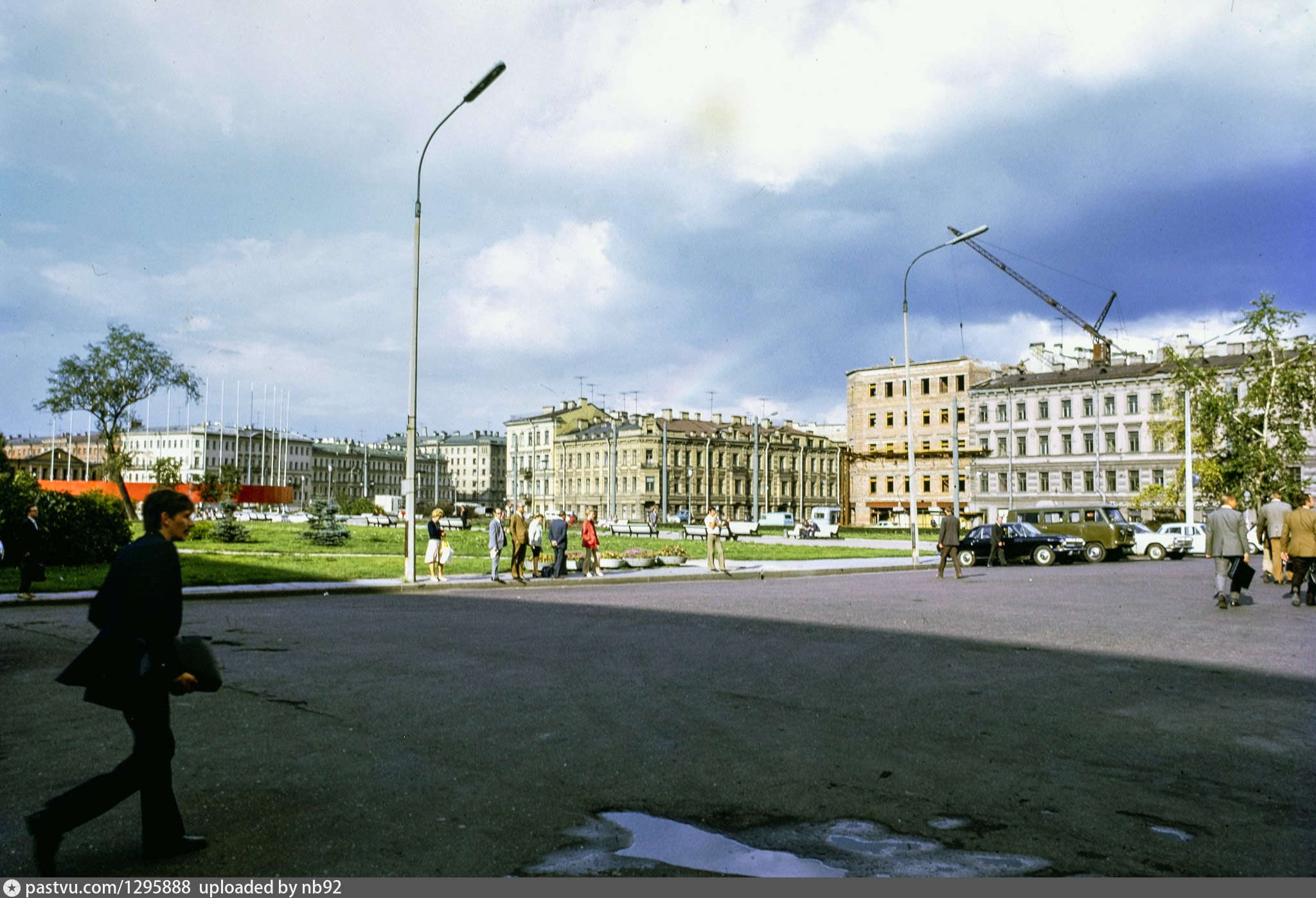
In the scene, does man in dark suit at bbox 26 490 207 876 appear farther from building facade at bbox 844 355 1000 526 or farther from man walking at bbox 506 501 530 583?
building facade at bbox 844 355 1000 526

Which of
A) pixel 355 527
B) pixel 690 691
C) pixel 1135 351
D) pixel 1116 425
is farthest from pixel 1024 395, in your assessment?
pixel 690 691

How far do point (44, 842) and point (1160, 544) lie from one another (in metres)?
40.7

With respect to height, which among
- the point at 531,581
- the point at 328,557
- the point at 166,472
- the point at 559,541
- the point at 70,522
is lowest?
the point at 531,581

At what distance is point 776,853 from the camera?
4.42 meters

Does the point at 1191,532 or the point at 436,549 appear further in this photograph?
the point at 1191,532

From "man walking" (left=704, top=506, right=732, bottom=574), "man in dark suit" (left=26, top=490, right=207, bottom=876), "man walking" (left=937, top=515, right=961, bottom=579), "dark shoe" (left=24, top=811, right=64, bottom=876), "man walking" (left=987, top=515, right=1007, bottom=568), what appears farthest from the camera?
"man walking" (left=987, top=515, right=1007, bottom=568)

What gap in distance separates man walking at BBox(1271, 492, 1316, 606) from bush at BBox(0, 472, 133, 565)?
85.8 feet

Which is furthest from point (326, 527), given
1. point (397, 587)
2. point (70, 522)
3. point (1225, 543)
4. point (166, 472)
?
point (1225, 543)

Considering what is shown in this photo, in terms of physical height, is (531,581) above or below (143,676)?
below

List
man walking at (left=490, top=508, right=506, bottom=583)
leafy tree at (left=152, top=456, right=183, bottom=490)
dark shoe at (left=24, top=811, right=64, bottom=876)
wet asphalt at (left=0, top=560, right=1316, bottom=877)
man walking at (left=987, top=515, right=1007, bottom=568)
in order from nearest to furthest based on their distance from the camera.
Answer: dark shoe at (left=24, top=811, right=64, bottom=876) → wet asphalt at (left=0, top=560, right=1316, bottom=877) → man walking at (left=490, top=508, right=506, bottom=583) → man walking at (left=987, top=515, right=1007, bottom=568) → leafy tree at (left=152, top=456, right=183, bottom=490)

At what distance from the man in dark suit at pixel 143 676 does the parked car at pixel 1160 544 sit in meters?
39.2

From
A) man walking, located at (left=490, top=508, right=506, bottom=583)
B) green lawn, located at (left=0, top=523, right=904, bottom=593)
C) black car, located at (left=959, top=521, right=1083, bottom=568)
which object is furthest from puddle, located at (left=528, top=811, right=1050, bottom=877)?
black car, located at (left=959, top=521, right=1083, bottom=568)

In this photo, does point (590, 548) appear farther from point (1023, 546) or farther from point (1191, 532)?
point (1191, 532)

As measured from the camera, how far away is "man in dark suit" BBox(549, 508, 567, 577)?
23.3m
